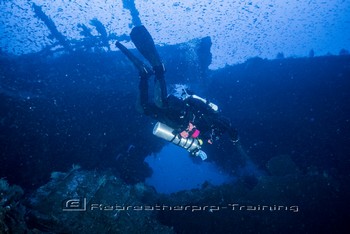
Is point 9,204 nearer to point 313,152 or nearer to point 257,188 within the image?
point 257,188

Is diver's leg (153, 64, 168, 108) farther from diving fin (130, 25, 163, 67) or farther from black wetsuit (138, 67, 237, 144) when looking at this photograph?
diving fin (130, 25, 163, 67)

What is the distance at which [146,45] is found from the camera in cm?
539

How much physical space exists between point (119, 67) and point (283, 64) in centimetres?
877

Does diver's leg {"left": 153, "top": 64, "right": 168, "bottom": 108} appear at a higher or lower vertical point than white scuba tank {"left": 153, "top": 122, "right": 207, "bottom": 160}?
higher

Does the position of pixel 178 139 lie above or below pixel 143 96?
below

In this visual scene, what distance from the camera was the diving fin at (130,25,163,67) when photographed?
537cm

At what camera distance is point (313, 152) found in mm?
9414

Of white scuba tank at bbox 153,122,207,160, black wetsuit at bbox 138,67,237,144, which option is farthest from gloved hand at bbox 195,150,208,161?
black wetsuit at bbox 138,67,237,144

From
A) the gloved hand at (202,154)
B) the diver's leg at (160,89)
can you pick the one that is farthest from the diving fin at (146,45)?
the gloved hand at (202,154)

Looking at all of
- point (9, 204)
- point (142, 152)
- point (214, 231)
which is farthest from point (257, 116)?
point (9, 204)

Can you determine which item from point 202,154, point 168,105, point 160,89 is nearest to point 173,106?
point 168,105

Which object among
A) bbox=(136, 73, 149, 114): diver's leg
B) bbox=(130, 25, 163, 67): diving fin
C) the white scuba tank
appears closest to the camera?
bbox=(130, 25, 163, 67): diving fin

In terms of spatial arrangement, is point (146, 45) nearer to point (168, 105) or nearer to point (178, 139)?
point (168, 105)

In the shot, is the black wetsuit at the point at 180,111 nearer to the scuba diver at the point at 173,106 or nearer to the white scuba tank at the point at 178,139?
the scuba diver at the point at 173,106
